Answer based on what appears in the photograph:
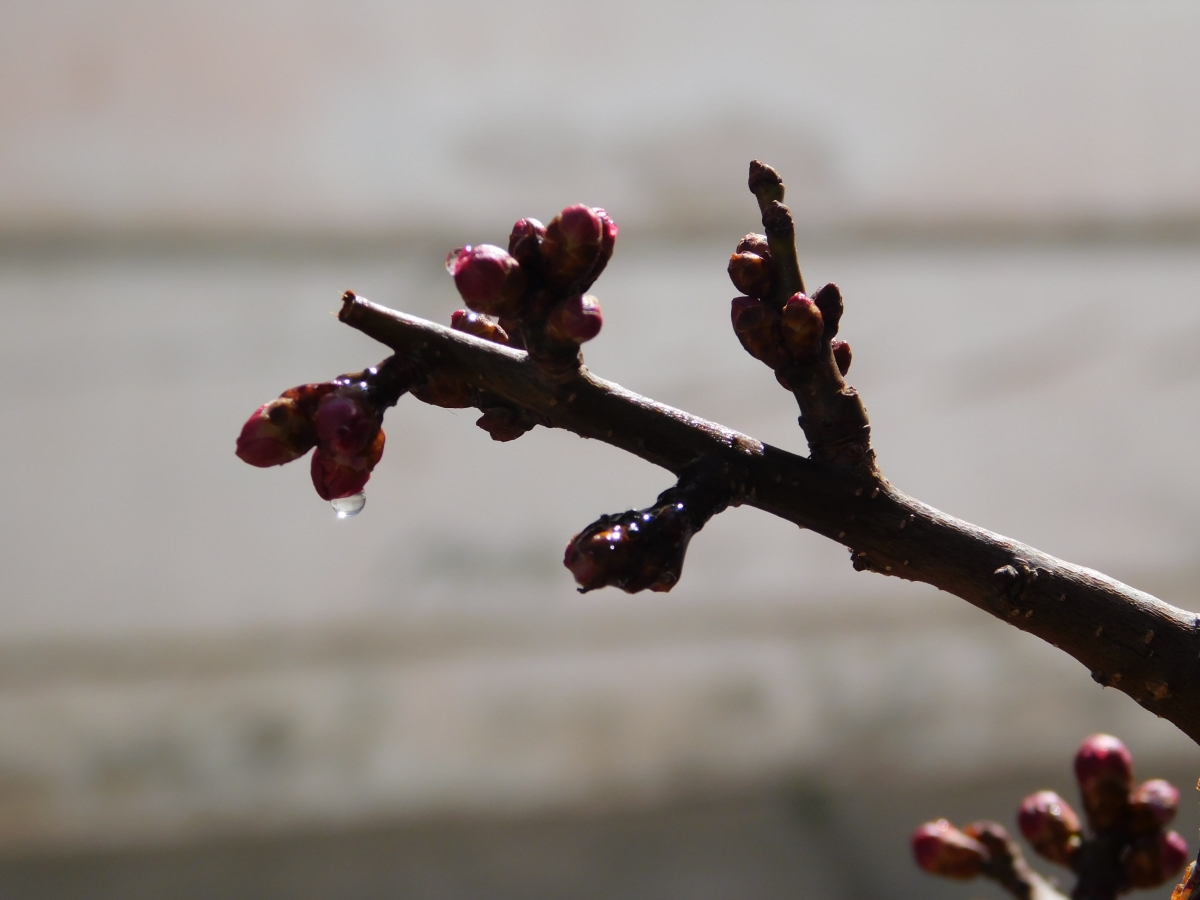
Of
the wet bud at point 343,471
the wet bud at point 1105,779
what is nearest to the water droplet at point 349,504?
the wet bud at point 343,471

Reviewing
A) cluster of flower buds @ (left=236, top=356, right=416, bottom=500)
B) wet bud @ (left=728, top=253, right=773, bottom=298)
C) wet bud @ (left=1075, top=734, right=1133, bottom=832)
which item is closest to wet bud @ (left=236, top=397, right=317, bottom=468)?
cluster of flower buds @ (left=236, top=356, right=416, bottom=500)

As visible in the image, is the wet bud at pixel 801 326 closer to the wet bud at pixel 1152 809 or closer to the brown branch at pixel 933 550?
the brown branch at pixel 933 550

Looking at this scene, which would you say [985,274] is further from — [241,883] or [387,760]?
[241,883]

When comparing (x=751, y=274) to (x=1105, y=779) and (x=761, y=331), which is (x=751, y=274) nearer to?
(x=761, y=331)

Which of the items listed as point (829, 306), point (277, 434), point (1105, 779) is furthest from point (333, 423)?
point (1105, 779)

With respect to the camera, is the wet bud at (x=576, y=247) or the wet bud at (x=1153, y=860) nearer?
the wet bud at (x=576, y=247)

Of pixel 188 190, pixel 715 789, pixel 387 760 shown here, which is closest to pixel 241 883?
pixel 387 760
